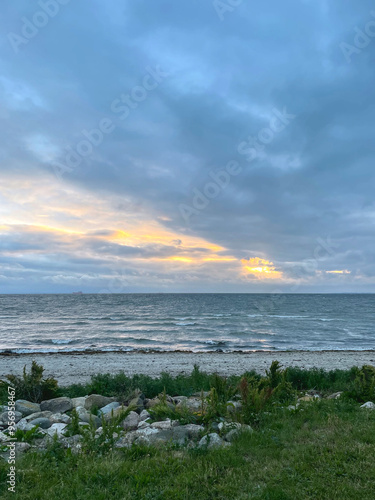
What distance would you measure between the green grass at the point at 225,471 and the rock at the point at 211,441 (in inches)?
9.5

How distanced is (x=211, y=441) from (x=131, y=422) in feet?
6.54

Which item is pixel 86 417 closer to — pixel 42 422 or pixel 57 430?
pixel 42 422

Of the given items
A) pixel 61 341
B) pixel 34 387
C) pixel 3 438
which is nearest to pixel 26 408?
pixel 34 387

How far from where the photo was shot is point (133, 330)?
3803 centimetres

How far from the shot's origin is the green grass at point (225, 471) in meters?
3.87

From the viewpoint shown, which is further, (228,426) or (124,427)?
(124,427)

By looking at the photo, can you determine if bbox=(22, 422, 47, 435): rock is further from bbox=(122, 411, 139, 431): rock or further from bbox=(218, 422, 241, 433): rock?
bbox=(218, 422, 241, 433): rock

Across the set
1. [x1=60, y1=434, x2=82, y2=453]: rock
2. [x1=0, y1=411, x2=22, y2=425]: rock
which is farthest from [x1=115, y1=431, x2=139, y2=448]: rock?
[x1=0, y1=411, x2=22, y2=425]: rock

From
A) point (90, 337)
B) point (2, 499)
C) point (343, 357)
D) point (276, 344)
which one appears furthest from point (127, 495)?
point (90, 337)

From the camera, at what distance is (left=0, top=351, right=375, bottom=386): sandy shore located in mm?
16531

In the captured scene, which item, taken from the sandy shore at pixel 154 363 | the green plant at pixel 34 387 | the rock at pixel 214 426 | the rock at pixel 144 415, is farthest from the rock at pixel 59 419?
the sandy shore at pixel 154 363

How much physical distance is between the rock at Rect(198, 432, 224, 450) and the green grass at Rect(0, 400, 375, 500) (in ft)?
0.79

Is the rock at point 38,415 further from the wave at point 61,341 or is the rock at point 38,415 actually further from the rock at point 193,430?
the wave at point 61,341

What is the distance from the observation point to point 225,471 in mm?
4398
